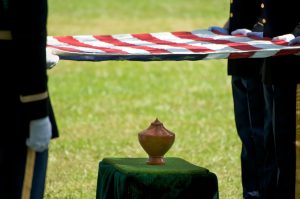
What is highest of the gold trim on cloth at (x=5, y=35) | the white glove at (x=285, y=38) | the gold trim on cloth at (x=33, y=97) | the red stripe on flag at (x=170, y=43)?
the gold trim on cloth at (x=5, y=35)

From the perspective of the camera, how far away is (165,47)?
595 cm

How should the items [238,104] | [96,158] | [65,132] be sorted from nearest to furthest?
[238,104]
[96,158]
[65,132]

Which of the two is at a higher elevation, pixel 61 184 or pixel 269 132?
pixel 269 132

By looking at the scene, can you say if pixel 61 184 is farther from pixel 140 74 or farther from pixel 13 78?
pixel 140 74

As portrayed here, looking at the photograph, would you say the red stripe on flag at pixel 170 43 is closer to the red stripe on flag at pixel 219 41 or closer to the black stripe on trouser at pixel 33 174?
the red stripe on flag at pixel 219 41

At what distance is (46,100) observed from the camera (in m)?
4.35

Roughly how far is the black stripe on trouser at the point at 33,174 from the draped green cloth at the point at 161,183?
117cm

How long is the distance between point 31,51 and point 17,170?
0.45 meters

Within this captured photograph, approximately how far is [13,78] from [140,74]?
1072cm

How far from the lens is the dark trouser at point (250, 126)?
6.72 m

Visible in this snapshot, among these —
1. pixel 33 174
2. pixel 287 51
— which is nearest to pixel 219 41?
pixel 287 51

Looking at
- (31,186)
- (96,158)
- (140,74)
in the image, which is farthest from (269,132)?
(140,74)

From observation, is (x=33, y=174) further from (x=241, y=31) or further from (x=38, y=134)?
(x=241, y=31)

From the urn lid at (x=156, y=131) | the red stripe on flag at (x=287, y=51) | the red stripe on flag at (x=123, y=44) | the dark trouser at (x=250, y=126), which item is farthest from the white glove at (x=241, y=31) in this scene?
the urn lid at (x=156, y=131)
